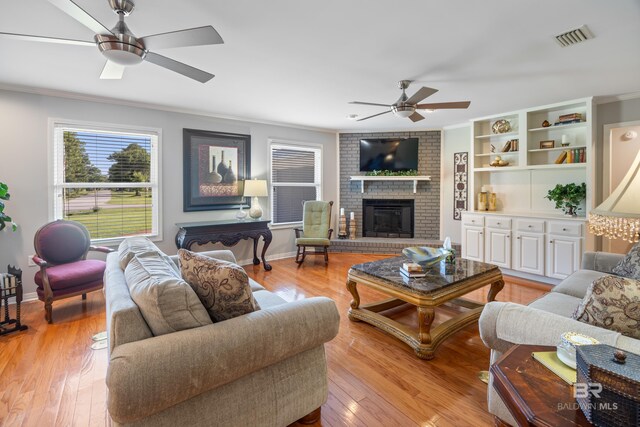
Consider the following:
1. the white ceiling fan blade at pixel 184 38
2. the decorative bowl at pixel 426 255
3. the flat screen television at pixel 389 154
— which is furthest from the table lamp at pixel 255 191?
the white ceiling fan blade at pixel 184 38

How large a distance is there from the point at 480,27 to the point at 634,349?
6.99 feet

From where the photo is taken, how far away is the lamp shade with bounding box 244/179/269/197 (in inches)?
191

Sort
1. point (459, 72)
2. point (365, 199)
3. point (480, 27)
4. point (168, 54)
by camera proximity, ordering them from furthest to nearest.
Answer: point (365, 199)
point (459, 72)
point (168, 54)
point (480, 27)

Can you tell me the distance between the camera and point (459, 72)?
9.93 ft

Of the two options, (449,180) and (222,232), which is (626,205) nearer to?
(222,232)

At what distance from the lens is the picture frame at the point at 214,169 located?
454 cm

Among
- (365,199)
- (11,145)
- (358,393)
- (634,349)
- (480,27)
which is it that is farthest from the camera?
(365,199)

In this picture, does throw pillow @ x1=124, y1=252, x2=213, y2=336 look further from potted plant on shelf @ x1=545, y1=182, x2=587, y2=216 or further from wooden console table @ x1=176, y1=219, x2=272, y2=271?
potted plant on shelf @ x1=545, y1=182, x2=587, y2=216

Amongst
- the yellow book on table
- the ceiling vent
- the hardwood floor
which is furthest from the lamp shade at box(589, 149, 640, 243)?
the ceiling vent

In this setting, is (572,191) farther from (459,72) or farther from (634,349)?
(634,349)

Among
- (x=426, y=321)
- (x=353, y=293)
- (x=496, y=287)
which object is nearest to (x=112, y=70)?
(x=353, y=293)

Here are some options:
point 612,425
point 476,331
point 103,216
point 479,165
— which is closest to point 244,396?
point 612,425

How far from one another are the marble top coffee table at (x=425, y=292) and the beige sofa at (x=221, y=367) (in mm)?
936

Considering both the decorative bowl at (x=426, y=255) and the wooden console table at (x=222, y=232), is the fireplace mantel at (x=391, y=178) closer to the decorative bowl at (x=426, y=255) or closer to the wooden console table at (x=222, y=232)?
the wooden console table at (x=222, y=232)
